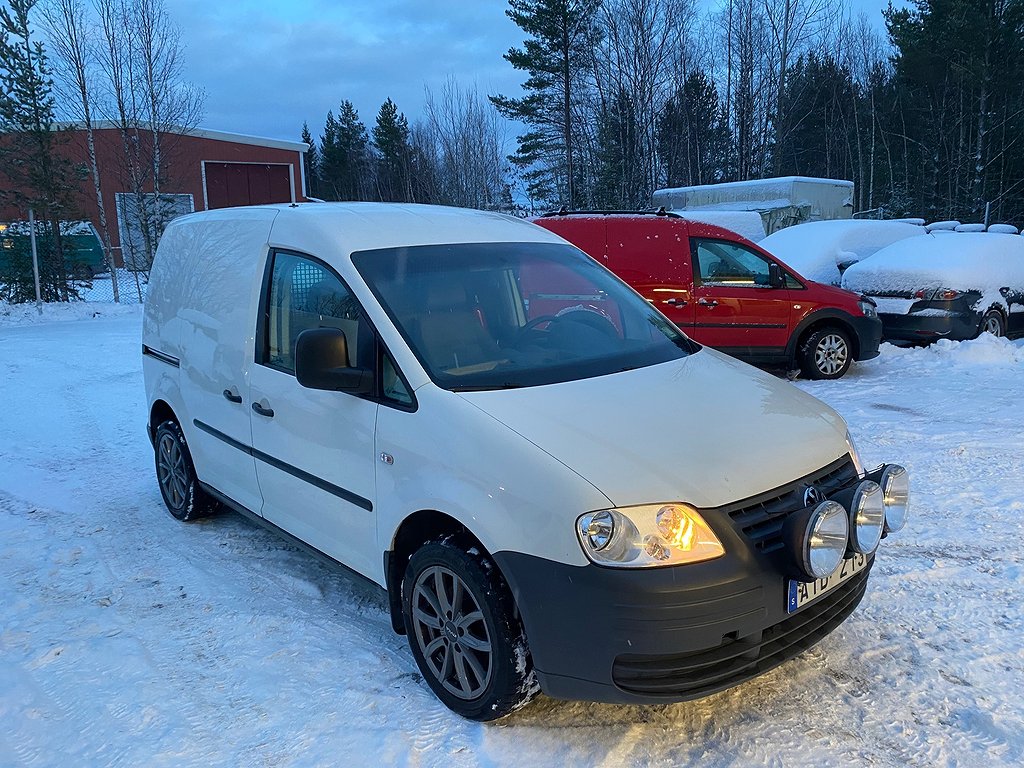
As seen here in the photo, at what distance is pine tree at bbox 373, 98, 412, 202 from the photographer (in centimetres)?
4211

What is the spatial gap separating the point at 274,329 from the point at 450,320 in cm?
108

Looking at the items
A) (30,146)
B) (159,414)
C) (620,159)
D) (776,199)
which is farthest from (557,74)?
(159,414)

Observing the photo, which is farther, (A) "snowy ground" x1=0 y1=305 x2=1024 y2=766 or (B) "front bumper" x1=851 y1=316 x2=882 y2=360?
(B) "front bumper" x1=851 y1=316 x2=882 y2=360

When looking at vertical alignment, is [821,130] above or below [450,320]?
above

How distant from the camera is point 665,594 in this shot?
7.82 feet

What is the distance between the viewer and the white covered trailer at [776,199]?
23.0m

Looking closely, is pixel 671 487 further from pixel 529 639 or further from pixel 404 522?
pixel 404 522

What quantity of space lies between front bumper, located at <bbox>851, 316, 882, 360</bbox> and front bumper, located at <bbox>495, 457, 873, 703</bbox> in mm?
7125

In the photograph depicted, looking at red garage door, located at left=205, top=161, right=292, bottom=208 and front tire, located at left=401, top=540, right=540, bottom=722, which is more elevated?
red garage door, located at left=205, top=161, right=292, bottom=208

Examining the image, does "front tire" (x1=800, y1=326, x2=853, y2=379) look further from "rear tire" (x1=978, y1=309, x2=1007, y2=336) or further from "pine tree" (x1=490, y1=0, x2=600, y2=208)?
"pine tree" (x1=490, y1=0, x2=600, y2=208)

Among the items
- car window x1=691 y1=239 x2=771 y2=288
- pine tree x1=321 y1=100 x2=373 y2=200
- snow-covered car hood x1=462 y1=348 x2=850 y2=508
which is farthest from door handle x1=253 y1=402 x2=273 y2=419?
pine tree x1=321 y1=100 x2=373 y2=200

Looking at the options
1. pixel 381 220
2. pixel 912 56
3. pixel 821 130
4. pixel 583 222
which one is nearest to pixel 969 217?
pixel 912 56

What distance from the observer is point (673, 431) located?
2789 mm

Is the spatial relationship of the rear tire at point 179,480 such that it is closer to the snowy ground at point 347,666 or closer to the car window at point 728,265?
the snowy ground at point 347,666
